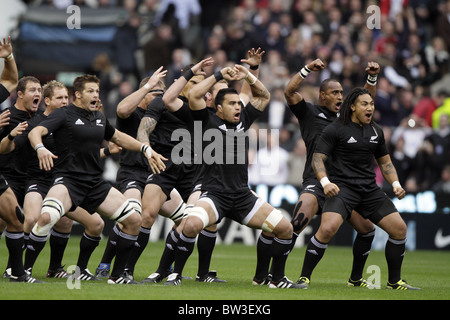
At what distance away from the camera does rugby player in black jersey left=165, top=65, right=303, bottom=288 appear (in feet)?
37.8

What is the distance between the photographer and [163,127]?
13.0m

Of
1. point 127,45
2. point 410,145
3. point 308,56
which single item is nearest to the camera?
point 410,145

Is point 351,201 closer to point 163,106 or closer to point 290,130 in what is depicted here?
point 163,106

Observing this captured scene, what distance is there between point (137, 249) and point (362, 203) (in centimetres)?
318

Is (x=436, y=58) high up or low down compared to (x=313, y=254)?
up

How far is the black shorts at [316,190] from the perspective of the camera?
41.8ft

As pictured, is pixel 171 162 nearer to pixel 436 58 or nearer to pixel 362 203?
pixel 362 203

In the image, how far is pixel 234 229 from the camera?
2086 centimetres

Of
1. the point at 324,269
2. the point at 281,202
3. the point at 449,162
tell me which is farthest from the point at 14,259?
the point at 449,162

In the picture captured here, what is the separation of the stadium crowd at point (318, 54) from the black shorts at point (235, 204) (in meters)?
9.23

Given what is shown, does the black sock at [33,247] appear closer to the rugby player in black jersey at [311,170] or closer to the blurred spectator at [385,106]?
Answer: the rugby player in black jersey at [311,170]

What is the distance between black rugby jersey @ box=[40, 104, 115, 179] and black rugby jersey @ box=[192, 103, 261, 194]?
1365 mm

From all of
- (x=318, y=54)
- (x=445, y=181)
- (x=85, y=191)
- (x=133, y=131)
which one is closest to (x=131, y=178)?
(x=133, y=131)

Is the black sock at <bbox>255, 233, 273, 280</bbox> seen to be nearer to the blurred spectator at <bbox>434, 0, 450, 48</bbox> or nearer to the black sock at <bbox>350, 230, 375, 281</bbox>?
the black sock at <bbox>350, 230, 375, 281</bbox>
